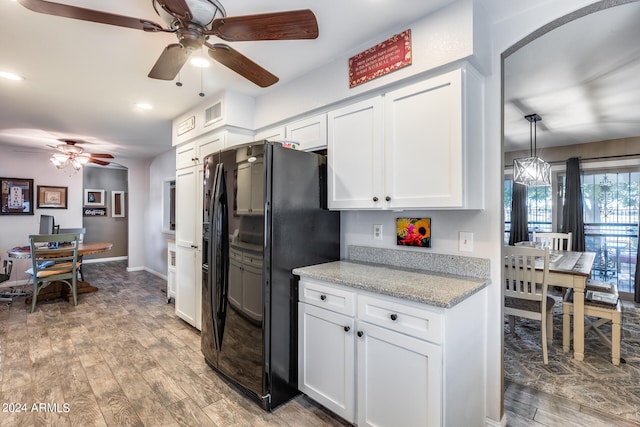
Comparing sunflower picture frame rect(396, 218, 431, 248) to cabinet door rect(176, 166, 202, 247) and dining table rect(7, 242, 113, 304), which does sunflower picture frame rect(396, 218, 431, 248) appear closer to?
cabinet door rect(176, 166, 202, 247)

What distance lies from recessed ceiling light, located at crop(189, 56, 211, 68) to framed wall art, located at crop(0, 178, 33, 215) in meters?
5.45

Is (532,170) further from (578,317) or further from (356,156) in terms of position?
(356,156)

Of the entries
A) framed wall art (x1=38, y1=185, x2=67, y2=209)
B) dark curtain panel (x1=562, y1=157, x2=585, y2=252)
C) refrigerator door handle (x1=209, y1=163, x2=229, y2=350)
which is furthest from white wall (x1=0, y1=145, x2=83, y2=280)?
dark curtain panel (x1=562, y1=157, x2=585, y2=252)

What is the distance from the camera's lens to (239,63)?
1.83m

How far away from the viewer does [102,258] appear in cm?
776

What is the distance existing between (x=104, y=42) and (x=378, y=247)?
2.45m

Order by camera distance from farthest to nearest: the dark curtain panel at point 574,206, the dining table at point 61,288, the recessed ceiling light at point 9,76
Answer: the dark curtain panel at point 574,206
the dining table at point 61,288
the recessed ceiling light at point 9,76

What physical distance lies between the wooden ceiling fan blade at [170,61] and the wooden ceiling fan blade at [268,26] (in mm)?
244

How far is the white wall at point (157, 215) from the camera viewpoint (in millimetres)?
5836

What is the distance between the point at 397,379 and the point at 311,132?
185 centimetres

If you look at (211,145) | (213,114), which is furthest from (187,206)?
(213,114)

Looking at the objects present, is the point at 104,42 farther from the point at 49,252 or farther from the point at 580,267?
the point at 580,267

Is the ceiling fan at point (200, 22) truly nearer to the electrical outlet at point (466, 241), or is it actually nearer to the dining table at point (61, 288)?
the electrical outlet at point (466, 241)

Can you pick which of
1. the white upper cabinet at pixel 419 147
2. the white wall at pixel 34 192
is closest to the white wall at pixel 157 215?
the white wall at pixel 34 192
